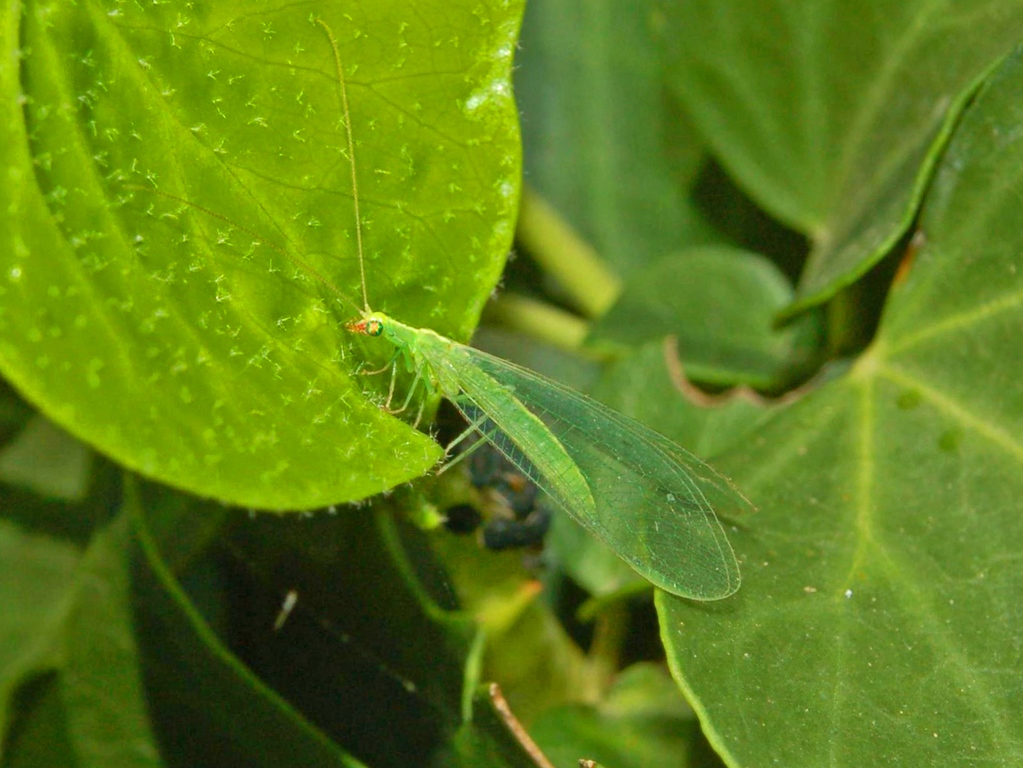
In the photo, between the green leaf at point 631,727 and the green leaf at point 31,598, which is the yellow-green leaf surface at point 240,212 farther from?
the green leaf at point 31,598

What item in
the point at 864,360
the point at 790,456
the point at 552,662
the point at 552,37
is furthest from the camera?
the point at 552,37

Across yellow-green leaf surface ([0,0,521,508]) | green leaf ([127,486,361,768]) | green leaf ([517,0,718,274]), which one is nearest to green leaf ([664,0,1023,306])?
green leaf ([517,0,718,274])

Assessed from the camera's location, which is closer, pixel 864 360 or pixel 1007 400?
pixel 1007 400

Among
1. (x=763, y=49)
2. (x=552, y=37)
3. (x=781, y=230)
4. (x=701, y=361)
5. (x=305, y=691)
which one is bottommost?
(x=305, y=691)

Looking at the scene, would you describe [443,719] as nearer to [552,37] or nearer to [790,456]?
[790,456]

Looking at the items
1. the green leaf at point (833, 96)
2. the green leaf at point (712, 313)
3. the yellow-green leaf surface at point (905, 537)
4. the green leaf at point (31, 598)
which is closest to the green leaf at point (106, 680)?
the green leaf at point (31, 598)

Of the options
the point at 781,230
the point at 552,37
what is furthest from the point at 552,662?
the point at 552,37
